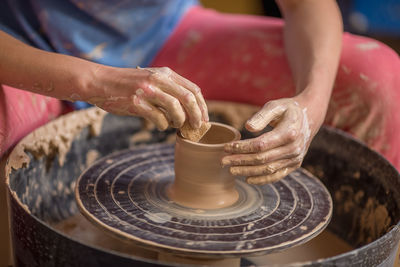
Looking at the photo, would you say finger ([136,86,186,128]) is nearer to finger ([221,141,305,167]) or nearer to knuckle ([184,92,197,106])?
knuckle ([184,92,197,106])

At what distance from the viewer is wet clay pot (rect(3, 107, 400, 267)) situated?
4.89ft

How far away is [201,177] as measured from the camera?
1.44 m

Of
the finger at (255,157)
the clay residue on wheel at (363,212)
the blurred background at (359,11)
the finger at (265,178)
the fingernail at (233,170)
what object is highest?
the finger at (255,157)

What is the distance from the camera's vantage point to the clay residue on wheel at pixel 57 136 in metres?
1.56

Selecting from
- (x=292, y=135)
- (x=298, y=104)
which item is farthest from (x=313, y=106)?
(x=292, y=135)

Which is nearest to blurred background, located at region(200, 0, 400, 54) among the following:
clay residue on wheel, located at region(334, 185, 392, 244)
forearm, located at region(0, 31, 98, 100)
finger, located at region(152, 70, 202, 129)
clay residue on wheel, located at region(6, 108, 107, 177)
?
clay residue on wheel, located at region(6, 108, 107, 177)

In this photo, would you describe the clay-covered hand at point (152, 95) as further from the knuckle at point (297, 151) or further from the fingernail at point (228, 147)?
the knuckle at point (297, 151)

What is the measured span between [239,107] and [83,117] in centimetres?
60

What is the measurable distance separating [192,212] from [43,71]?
0.57 metres

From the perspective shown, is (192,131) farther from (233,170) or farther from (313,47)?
(313,47)

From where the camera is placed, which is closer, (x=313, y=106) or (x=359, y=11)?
(x=313, y=106)

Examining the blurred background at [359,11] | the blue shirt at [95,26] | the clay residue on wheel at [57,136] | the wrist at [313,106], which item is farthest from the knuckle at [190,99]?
the blurred background at [359,11]

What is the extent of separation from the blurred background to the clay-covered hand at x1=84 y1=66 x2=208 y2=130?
9.72ft

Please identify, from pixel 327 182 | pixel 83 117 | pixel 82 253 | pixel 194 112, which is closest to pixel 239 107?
pixel 327 182
